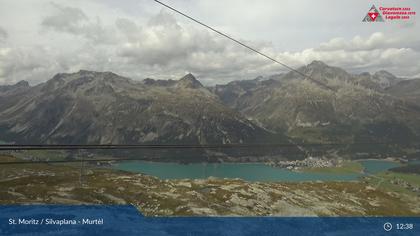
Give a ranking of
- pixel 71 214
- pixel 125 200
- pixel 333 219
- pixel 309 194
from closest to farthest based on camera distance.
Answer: pixel 71 214, pixel 125 200, pixel 333 219, pixel 309 194

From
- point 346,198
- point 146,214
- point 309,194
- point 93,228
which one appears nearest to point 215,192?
point 146,214

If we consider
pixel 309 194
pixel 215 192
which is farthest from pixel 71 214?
pixel 309 194

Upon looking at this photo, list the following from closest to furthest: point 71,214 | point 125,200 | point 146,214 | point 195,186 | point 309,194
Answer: point 71,214 → point 146,214 → point 125,200 → point 195,186 → point 309,194

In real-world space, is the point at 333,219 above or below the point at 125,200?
below

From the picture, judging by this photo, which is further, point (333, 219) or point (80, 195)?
point (333, 219)

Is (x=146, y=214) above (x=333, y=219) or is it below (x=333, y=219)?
above

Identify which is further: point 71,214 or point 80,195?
point 80,195

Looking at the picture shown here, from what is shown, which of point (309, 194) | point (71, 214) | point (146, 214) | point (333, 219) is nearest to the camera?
point (71, 214)

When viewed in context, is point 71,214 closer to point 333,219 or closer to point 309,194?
point 333,219

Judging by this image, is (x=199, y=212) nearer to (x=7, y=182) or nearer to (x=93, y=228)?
(x=93, y=228)
